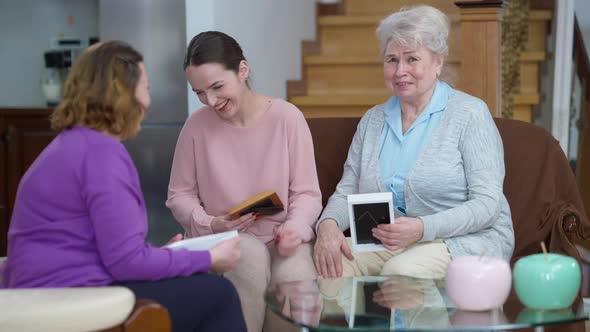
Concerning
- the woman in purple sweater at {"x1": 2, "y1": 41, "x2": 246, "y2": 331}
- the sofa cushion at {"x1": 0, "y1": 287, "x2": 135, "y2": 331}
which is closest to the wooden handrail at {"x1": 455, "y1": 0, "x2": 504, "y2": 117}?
the woman in purple sweater at {"x1": 2, "y1": 41, "x2": 246, "y2": 331}

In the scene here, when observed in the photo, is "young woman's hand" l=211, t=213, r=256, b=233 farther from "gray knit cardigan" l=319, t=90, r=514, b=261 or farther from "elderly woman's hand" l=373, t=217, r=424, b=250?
"elderly woman's hand" l=373, t=217, r=424, b=250

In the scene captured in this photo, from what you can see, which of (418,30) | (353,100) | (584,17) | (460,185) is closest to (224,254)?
(460,185)

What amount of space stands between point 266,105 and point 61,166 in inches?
39.3

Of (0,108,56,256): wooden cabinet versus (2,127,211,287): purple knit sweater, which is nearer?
(2,127,211,287): purple knit sweater

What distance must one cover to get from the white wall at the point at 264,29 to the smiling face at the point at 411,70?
4.62ft

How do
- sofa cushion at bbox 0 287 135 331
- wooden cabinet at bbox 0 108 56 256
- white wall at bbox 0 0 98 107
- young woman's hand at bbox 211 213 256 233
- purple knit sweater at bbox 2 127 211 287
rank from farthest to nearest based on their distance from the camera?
white wall at bbox 0 0 98 107 < wooden cabinet at bbox 0 108 56 256 < young woman's hand at bbox 211 213 256 233 < purple knit sweater at bbox 2 127 211 287 < sofa cushion at bbox 0 287 135 331

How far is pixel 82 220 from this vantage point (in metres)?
2.08

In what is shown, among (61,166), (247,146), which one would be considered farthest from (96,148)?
(247,146)

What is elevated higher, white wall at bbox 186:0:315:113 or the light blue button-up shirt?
white wall at bbox 186:0:315:113

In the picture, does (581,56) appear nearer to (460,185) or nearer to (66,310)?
(460,185)

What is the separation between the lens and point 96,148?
2082mm

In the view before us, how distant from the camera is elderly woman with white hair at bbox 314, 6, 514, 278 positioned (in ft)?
8.87

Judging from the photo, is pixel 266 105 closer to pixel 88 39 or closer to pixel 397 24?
pixel 397 24

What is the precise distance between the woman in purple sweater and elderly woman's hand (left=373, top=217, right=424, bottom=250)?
0.58 meters
